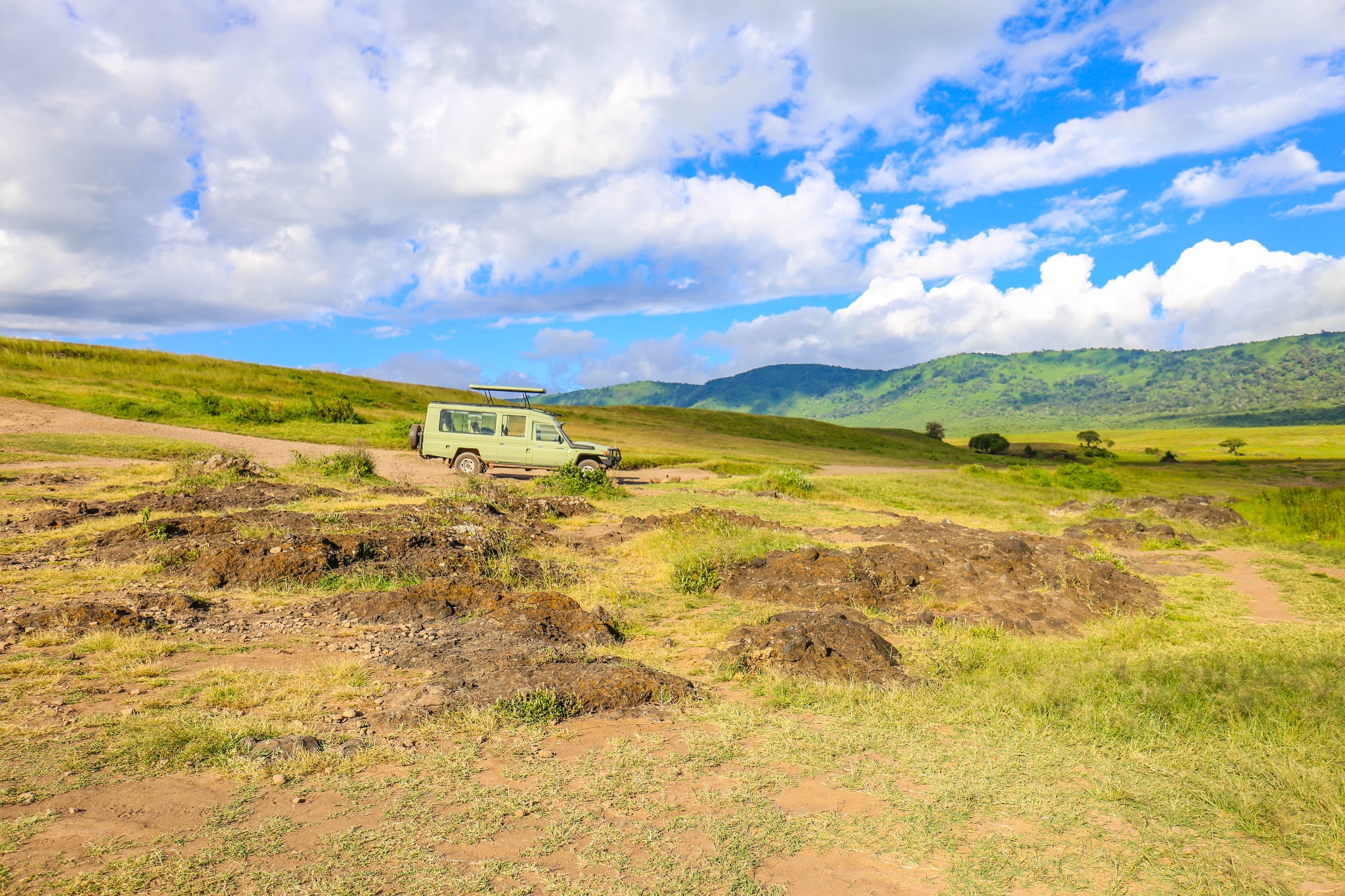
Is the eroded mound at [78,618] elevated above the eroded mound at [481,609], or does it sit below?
above

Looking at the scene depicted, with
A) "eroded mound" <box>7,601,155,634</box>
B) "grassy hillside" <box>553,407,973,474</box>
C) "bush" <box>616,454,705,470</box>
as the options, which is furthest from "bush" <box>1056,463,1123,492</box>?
"eroded mound" <box>7,601,155,634</box>

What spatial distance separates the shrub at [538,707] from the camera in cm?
549

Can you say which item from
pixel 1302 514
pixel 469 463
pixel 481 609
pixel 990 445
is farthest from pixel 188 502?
pixel 990 445

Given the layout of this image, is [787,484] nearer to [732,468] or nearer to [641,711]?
[732,468]

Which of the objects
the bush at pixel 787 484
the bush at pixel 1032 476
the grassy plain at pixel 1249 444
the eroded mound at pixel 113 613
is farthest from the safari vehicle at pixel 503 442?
the grassy plain at pixel 1249 444

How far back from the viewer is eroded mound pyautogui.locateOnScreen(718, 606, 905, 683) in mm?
6695

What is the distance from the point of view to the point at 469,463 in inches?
883

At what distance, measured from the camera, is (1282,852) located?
12.6 feet

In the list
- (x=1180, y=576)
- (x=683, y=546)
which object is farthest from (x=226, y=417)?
(x=1180, y=576)

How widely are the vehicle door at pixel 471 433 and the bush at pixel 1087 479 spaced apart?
24030 mm

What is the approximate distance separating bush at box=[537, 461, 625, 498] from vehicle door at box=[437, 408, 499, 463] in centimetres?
297

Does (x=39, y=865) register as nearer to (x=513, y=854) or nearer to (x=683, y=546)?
(x=513, y=854)

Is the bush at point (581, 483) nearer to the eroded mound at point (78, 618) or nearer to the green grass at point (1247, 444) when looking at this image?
the eroded mound at point (78, 618)

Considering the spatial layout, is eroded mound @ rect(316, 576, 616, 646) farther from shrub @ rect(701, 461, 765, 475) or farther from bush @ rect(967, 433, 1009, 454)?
bush @ rect(967, 433, 1009, 454)
